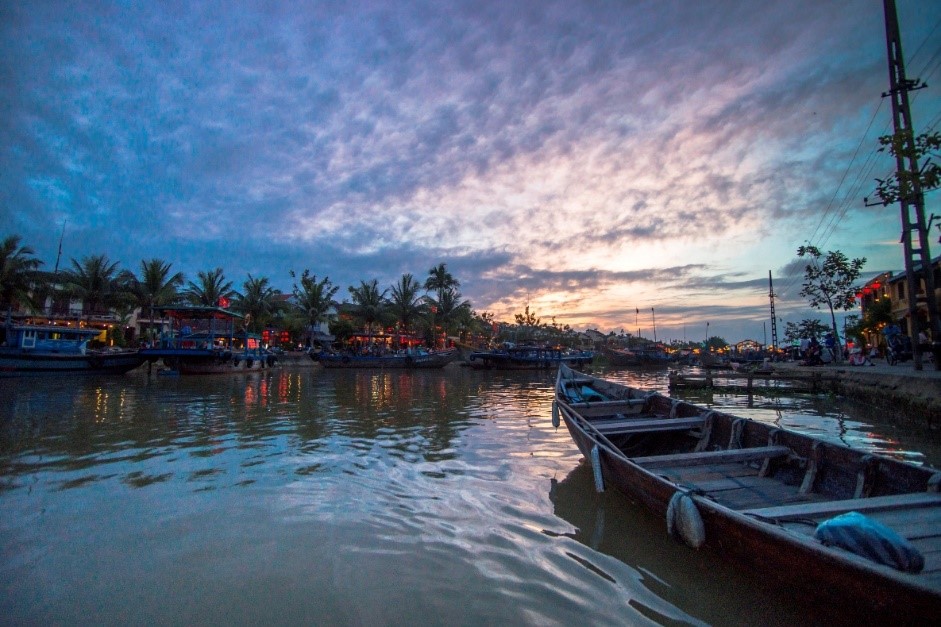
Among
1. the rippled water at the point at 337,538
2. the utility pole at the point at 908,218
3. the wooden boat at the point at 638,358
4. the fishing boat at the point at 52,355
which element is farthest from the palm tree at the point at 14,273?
the wooden boat at the point at 638,358

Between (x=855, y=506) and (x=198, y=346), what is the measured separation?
37784 mm

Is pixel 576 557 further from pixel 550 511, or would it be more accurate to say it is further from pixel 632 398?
pixel 632 398

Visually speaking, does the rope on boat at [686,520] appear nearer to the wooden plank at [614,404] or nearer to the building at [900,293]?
the wooden plank at [614,404]

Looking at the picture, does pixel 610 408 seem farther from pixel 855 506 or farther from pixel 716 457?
pixel 855 506

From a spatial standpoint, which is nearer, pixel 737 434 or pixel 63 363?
pixel 737 434

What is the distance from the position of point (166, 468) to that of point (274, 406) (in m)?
8.14

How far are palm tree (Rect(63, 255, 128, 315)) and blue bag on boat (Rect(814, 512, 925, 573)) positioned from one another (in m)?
51.1

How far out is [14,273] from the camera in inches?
1220

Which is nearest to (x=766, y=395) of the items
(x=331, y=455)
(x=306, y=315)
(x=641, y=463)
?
(x=641, y=463)

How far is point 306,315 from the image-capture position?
52250 millimetres

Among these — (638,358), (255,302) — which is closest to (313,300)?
(255,302)

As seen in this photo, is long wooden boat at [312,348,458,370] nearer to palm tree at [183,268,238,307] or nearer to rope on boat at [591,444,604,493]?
palm tree at [183,268,238,307]

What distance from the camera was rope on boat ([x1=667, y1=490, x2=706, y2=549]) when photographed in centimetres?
355

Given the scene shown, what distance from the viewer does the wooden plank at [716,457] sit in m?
5.16
